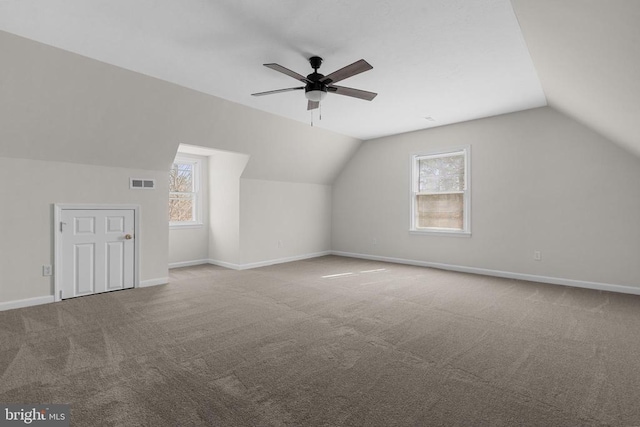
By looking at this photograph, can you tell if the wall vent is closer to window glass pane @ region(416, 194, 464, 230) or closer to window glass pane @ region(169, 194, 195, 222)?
window glass pane @ region(169, 194, 195, 222)

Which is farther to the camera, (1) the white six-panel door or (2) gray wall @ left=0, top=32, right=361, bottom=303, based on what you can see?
(1) the white six-panel door

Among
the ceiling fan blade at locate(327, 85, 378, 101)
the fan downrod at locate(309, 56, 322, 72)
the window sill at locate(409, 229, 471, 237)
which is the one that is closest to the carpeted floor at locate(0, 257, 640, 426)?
the window sill at locate(409, 229, 471, 237)

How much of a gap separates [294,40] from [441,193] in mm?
4411

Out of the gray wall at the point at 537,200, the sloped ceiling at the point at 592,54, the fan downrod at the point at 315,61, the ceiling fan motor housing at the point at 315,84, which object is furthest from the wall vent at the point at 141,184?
the sloped ceiling at the point at 592,54

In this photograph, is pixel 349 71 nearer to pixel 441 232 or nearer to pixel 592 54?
pixel 592 54

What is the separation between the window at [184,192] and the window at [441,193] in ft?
15.4

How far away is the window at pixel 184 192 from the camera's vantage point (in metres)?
6.61

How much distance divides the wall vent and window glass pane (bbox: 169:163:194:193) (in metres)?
1.72

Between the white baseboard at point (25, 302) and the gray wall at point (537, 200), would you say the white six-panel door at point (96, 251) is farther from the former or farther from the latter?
the gray wall at point (537, 200)

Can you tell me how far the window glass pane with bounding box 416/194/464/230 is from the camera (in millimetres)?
6047

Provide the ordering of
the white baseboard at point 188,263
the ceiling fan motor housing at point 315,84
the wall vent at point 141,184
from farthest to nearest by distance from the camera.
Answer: the white baseboard at point 188,263 < the wall vent at point 141,184 < the ceiling fan motor housing at point 315,84

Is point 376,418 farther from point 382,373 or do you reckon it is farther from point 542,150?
point 542,150

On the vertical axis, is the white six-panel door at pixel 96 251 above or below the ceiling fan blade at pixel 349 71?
below

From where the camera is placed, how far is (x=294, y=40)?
296 cm
